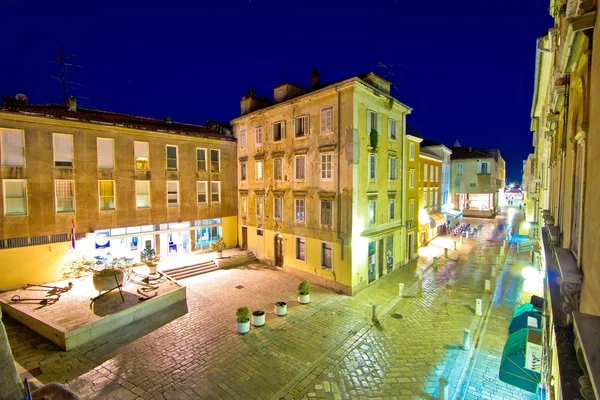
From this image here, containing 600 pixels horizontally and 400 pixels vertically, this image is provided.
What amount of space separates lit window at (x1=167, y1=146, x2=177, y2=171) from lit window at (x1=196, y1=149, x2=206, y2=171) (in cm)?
179

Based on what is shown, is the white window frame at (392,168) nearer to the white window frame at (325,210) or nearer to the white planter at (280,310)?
the white window frame at (325,210)

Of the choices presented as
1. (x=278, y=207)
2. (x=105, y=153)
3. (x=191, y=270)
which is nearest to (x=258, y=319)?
(x=191, y=270)

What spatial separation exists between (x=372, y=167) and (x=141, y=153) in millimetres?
16718

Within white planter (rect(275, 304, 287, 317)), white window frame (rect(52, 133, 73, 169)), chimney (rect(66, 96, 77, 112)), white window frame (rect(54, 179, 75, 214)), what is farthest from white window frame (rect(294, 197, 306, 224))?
chimney (rect(66, 96, 77, 112))

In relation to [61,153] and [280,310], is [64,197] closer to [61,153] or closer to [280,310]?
[61,153]

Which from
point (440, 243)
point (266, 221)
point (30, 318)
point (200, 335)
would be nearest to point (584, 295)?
point (200, 335)

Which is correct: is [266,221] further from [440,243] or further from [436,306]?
[440,243]

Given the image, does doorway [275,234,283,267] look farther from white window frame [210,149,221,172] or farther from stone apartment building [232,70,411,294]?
white window frame [210,149,221,172]

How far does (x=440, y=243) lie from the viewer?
3172 centimetres

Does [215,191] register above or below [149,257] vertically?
above

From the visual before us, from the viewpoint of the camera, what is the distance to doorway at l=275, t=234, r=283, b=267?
2238 centimetres

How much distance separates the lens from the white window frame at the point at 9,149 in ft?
52.5

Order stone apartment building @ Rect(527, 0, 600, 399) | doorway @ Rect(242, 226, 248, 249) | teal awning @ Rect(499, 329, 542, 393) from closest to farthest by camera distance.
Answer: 1. stone apartment building @ Rect(527, 0, 600, 399)
2. teal awning @ Rect(499, 329, 542, 393)
3. doorway @ Rect(242, 226, 248, 249)

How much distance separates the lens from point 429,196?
3181cm
